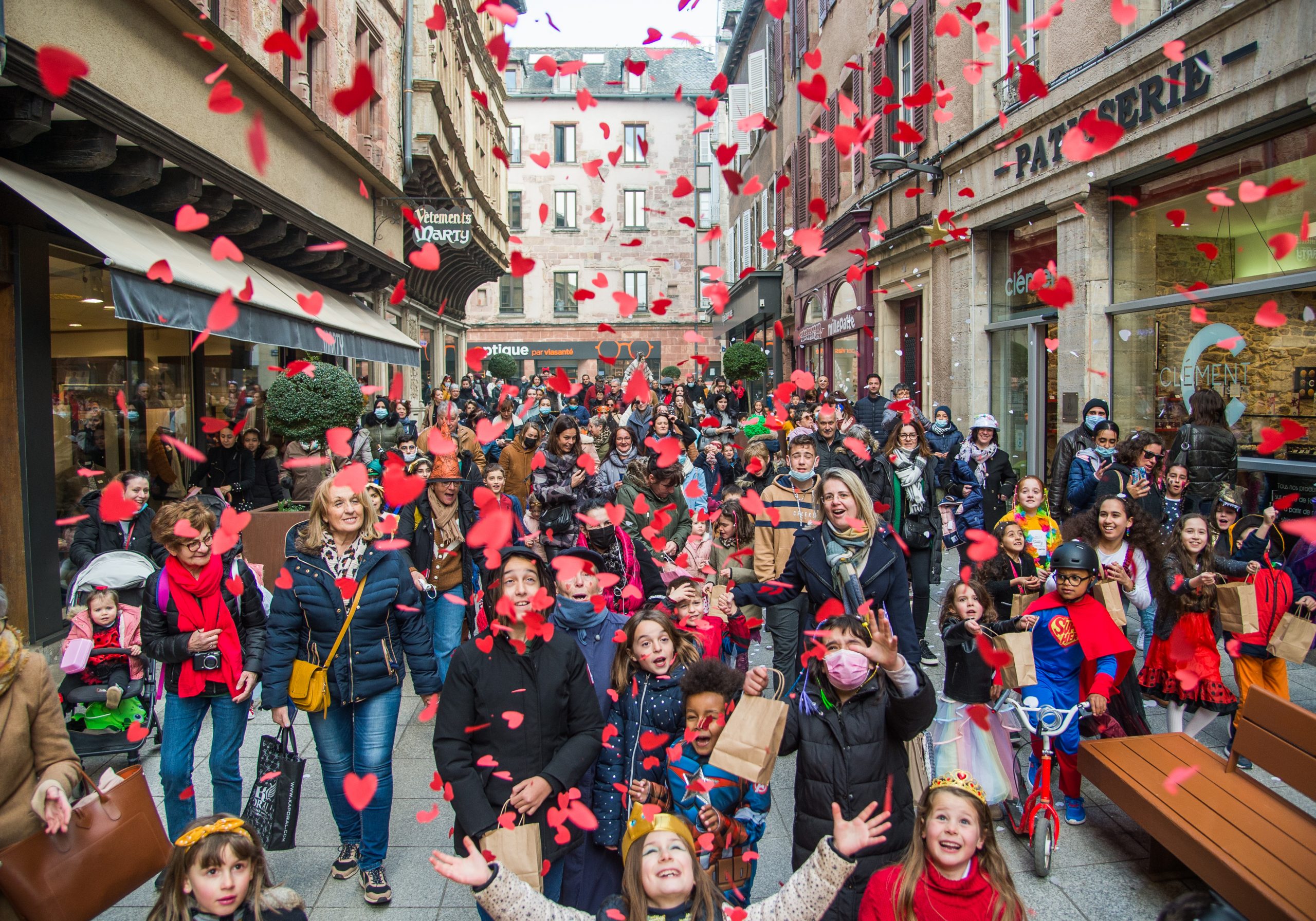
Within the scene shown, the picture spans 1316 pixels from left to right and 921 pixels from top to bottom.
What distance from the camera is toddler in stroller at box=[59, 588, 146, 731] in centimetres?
497

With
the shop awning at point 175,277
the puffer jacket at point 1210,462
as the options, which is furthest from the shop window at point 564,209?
the puffer jacket at point 1210,462

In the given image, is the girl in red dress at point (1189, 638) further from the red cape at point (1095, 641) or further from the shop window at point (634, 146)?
the shop window at point (634, 146)

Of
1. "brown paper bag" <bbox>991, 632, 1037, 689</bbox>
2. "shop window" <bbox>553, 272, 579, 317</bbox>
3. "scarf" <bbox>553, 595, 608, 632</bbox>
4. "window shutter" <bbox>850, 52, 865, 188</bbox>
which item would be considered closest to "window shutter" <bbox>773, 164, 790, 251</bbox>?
"window shutter" <bbox>850, 52, 865, 188</bbox>

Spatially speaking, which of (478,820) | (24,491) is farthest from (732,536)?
(24,491)

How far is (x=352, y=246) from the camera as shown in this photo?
45.1ft

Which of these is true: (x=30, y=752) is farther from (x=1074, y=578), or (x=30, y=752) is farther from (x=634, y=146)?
(x=634, y=146)

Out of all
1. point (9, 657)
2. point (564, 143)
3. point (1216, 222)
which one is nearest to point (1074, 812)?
point (9, 657)

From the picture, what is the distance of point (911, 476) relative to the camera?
23.2ft

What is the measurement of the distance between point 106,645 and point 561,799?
11.0 ft

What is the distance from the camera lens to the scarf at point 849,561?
442 centimetres

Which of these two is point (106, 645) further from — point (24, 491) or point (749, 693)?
point (749, 693)

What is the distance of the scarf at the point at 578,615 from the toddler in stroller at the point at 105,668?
2569 mm

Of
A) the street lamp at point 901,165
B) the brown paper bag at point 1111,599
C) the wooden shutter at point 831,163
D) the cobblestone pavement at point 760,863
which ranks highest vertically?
the wooden shutter at point 831,163

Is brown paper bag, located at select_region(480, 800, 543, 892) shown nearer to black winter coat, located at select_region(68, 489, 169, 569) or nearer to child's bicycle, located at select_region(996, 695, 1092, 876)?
child's bicycle, located at select_region(996, 695, 1092, 876)
